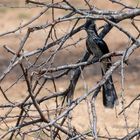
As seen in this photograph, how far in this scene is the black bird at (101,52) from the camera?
264cm

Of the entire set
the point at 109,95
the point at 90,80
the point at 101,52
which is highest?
the point at 90,80

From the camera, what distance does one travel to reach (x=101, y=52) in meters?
2.81

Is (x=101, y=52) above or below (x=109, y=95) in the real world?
above

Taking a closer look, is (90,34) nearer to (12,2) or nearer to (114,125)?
(114,125)

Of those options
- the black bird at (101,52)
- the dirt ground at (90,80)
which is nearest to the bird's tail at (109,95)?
the black bird at (101,52)

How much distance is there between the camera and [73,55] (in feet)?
26.0

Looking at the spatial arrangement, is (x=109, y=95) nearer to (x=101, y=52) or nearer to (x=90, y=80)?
(x=101, y=52)

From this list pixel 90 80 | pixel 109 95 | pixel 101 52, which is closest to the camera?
pixel 109 95

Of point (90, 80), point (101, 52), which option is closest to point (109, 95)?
point (101, 52)

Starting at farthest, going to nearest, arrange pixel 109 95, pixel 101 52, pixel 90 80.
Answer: pixel 90 80
pixel 101 52
pixel 109 95

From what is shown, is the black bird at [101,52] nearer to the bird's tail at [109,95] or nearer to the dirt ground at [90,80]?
the bird's tail at [109,95]

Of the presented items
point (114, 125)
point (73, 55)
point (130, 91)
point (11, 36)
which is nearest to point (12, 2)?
point (11, 36)

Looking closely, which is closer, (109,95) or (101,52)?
(109,95)

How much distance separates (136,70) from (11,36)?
2.15 meters
